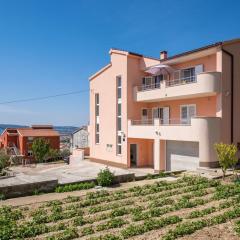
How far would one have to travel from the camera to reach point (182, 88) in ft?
88.2

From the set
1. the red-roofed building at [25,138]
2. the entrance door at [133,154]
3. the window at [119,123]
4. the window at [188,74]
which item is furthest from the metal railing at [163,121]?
the red-roofed building at [25,138]

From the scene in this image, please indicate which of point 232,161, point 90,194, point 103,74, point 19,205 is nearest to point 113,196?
point 90,194

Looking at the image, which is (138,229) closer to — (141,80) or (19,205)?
(19,205)

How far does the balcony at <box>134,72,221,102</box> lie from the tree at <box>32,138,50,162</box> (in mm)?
23817

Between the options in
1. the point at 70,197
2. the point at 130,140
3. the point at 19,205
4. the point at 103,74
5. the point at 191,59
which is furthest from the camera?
the point at 103,74

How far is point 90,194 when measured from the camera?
611 inches

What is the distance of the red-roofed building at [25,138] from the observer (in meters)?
57.4

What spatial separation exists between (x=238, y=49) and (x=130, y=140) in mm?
13588

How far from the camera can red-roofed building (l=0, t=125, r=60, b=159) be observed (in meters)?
57.4

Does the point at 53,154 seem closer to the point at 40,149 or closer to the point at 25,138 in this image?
the point at 40,149

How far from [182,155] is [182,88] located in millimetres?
Result: 5826

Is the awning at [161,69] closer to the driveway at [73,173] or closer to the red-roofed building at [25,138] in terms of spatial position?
the driveway at [73,173]

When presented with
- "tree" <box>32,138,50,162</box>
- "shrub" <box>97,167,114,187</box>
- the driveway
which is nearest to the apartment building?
the driveway

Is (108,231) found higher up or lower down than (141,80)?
lower down
